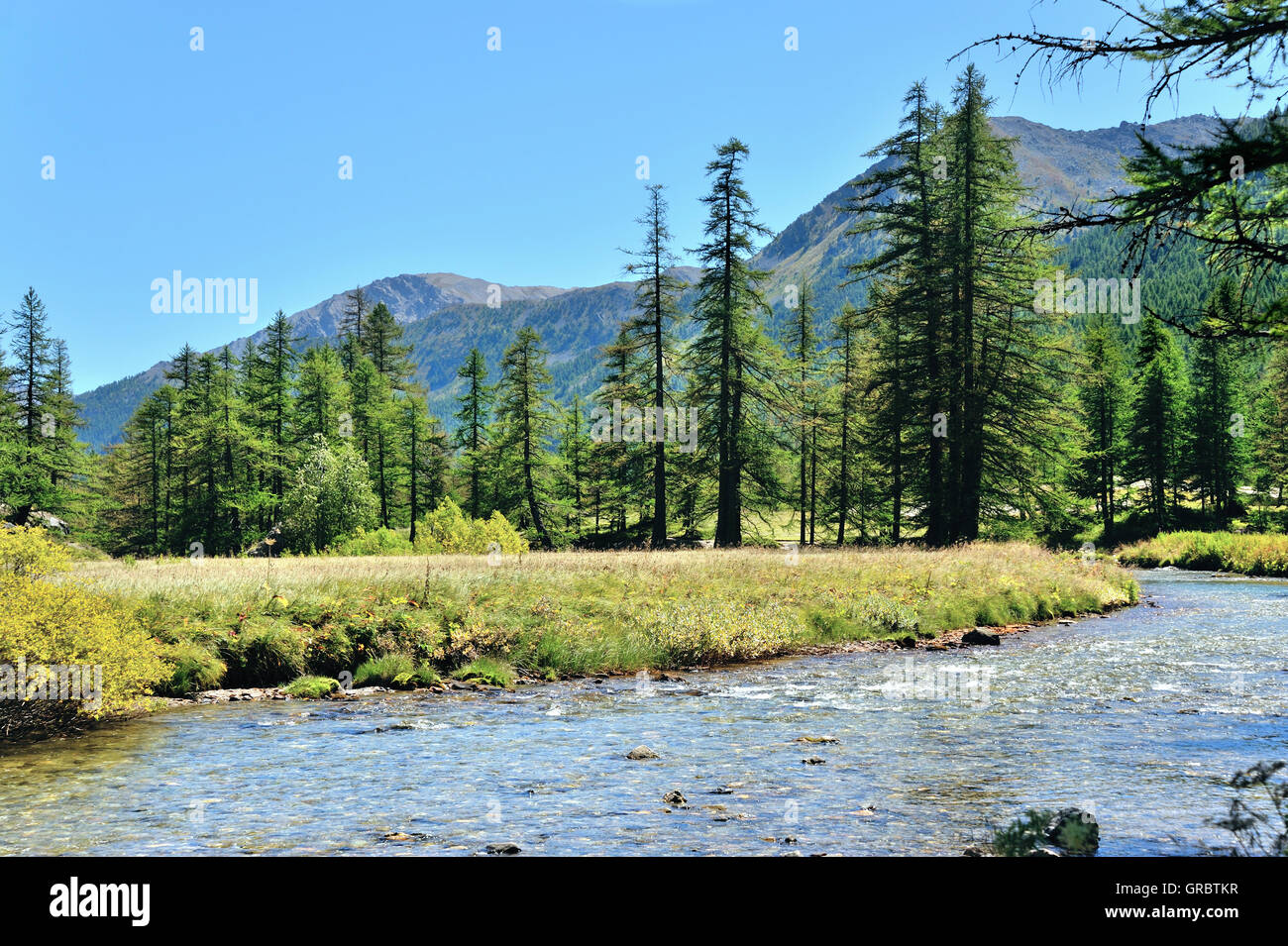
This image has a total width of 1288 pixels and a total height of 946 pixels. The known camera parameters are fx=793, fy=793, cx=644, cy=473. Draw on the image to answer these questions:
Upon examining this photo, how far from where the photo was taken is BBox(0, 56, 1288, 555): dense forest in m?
33.2

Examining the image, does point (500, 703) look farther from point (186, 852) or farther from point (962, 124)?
point (962, 124)

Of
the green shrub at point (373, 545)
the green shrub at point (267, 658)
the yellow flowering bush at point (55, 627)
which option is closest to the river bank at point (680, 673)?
the green shrub at point (267, 658)

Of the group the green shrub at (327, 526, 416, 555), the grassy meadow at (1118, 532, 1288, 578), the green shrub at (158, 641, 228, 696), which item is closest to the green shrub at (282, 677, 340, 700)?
the green shrub at (158, 641, 228, 696)

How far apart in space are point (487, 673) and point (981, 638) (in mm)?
11971

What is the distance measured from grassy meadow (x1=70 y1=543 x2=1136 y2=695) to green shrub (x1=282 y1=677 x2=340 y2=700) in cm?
5

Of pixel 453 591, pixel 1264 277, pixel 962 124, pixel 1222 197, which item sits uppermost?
pixel 962 124

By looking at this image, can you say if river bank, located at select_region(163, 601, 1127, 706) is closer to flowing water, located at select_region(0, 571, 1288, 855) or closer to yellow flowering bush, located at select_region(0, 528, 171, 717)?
flowing water, located at select_region(0, 571, 1288, 855)

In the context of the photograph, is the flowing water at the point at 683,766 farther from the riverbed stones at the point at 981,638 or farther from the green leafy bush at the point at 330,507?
the green leafy bush at the point at 330,507

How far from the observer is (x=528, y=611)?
1750cm
